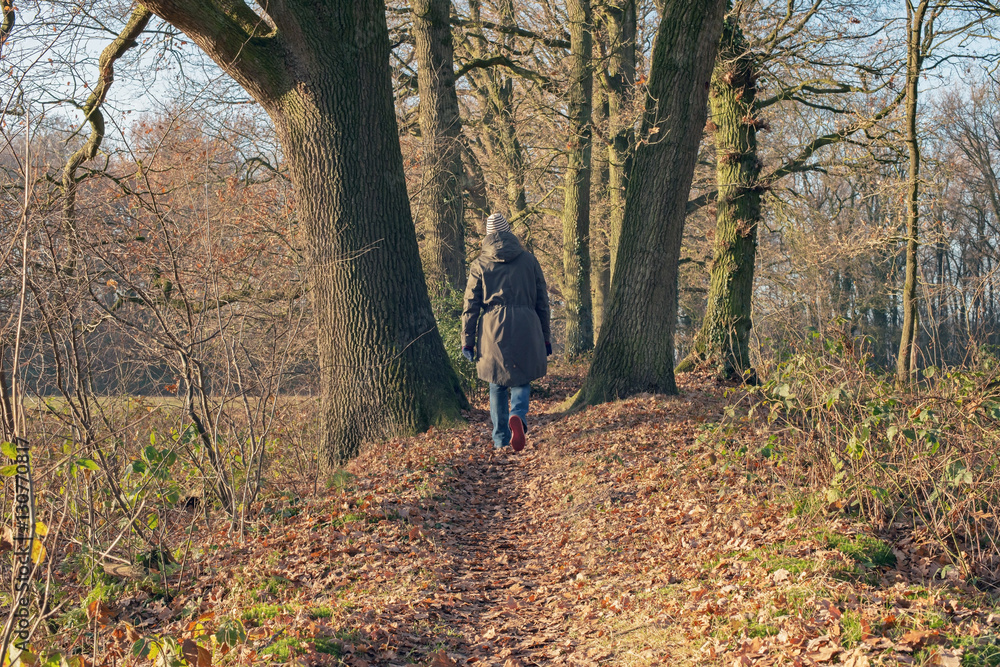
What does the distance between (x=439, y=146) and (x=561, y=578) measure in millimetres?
8251

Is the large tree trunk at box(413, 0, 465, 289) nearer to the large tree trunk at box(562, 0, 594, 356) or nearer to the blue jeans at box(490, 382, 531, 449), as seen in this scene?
the large tree trunk at box(562, 0, 594, 356)

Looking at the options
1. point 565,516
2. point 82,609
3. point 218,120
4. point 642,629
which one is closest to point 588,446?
point 565,516

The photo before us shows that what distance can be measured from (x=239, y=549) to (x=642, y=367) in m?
4.83

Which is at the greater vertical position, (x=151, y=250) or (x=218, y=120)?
(x=218, y=120)

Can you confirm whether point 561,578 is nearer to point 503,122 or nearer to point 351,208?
point 351,208

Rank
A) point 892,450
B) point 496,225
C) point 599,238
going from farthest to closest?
point 599,238
point 496,225
point 892,450

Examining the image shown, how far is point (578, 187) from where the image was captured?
16.1 m

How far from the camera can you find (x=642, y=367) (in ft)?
27.8

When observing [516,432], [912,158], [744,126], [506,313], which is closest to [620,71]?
[744,126]

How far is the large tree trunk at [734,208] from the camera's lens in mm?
10328

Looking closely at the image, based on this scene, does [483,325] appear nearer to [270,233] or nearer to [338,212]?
[338,212]

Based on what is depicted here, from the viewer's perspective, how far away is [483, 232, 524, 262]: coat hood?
303 inches

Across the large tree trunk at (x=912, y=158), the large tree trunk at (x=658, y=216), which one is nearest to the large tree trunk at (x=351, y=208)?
the large tree trunk at (x=658, y=216)

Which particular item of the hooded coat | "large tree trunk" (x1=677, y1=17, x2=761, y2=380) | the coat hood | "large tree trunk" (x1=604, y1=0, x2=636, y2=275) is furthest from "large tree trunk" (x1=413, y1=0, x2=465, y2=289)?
"large tree trunk" (x1=677, y1=17, x2=761, y2=380)
